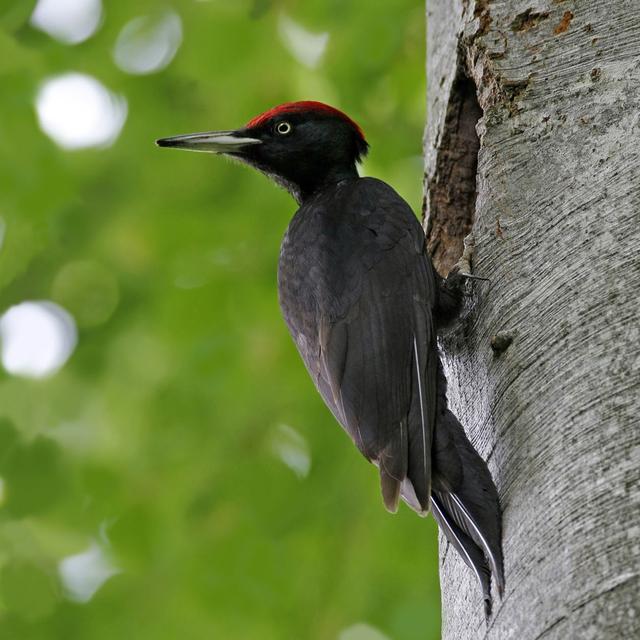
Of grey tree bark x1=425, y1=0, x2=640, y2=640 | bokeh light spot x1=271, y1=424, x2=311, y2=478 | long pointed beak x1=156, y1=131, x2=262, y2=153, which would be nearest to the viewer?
grey tree bark x1=425, y1=0, x2=640, y2=640

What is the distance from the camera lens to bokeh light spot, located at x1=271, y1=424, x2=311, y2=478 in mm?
4293

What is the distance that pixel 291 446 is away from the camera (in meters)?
4.32

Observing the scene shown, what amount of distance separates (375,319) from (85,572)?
2.18m

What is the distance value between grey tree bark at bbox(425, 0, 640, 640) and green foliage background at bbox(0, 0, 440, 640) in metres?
1.33

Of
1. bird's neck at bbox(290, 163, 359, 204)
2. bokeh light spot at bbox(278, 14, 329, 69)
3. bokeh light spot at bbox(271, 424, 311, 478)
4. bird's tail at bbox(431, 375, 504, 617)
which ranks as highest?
bokeh light spot at bbox(278, 14, 329, 69)

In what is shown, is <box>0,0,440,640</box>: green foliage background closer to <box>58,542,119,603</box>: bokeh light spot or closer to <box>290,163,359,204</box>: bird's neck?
<box>58,542,119,603</box>: bokeh light spot

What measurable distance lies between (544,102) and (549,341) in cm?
84

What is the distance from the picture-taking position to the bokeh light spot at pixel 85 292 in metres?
→ 4.63

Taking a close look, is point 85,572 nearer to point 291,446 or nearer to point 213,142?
point 291,446

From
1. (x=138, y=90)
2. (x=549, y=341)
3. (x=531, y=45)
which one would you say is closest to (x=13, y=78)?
(x=138, y=90)

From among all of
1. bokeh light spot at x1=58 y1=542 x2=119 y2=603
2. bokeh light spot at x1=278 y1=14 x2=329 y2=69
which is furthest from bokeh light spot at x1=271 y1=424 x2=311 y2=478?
bokeh light spot at x1=278 y1=14 x2=329 y2=69

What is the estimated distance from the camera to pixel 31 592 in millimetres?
4047

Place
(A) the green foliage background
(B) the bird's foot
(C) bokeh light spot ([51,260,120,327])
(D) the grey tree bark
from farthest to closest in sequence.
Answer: (C) bokeh light spot ([51,260,120,327]), (A) the green foliage background, (B) the bird's foot, (D) the grey tree bark

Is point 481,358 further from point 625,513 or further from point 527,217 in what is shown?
point 625,513
